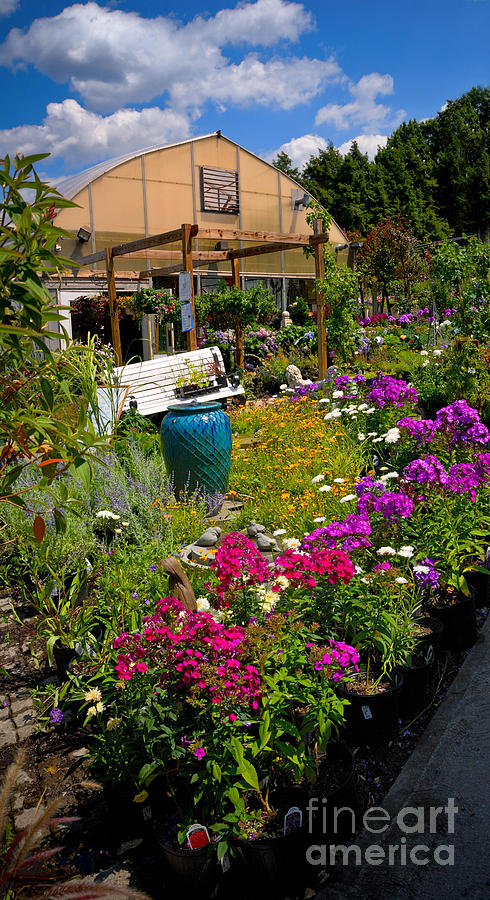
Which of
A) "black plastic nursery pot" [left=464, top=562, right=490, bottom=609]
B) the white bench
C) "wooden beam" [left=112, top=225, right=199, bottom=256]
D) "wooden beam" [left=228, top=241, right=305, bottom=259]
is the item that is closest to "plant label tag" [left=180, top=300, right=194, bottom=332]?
the white bench

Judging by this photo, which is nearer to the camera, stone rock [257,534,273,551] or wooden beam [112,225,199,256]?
stone rock [257,534,273,551]

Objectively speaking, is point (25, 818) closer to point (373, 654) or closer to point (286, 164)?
point (373, 654)

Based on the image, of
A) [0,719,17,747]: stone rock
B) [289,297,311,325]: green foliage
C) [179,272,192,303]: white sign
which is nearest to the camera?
[0,719,17,747]: stone rock

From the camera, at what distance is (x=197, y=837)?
1759 millimetres

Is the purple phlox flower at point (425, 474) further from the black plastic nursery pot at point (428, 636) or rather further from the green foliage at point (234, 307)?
the green foliage at point (234, 307)

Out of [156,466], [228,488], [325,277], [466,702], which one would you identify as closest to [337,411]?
[228,488]

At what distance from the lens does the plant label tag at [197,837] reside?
5.75 ft

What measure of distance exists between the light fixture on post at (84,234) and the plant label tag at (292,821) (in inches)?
474

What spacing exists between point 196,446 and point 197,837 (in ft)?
10.7

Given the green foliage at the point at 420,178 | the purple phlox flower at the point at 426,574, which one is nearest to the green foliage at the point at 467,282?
the purple phlox flower at the point at 426,574

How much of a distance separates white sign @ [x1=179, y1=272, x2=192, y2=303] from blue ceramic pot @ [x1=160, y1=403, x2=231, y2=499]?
11.0 feet

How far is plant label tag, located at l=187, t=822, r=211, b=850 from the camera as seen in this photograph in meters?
1.75

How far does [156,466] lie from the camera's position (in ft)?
16.5

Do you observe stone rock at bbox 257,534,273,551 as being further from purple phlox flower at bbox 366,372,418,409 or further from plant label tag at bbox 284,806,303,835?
plant label tag at bbox 284,806,303,835
